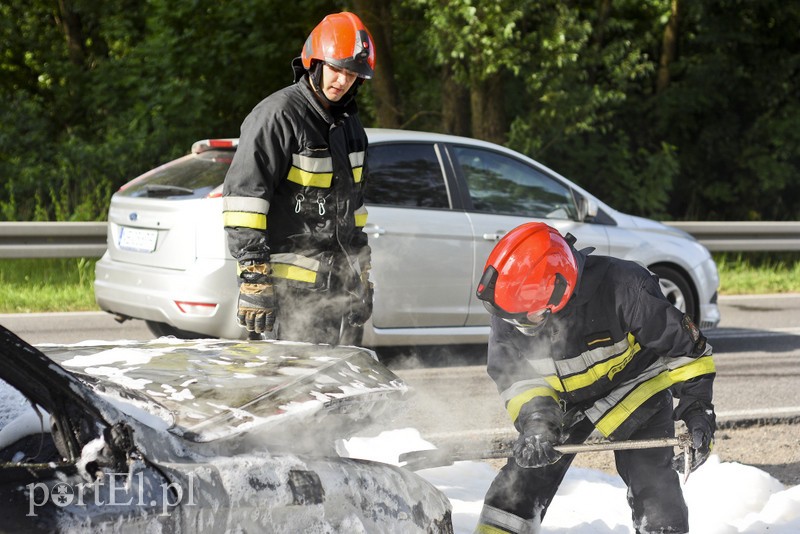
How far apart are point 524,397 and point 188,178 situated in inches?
147

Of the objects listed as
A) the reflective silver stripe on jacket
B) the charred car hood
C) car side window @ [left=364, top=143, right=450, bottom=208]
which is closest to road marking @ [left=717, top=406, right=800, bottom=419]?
car side window @ [left=364, top=143, right=450, bottom=208]

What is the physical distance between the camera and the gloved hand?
409cm

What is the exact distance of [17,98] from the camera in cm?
1614

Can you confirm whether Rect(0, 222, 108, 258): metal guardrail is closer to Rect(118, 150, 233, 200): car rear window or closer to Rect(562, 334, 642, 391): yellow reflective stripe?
Rect(118, 150, 233, 200): car rear window

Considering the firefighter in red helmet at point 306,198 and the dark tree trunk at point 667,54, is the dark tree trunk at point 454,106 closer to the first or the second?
the dark tree trunk at point 667,54

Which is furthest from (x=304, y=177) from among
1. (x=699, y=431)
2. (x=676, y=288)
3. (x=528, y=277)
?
(x=676, y=288)

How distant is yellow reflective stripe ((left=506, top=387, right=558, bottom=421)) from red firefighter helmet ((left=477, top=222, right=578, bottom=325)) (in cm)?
23

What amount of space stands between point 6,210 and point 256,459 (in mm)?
10910

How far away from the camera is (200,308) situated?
6258 millimetres

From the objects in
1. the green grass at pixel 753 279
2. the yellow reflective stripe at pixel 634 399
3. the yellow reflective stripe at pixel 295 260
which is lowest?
the green grass at pixel 753 279

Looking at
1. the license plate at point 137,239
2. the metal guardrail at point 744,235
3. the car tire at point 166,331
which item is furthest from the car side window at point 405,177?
the metal guardrail at point 744,235

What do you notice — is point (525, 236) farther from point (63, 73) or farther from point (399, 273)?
point (63, 73)

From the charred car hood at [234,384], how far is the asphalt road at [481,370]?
197 cm

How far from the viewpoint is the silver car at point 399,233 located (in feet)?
20.6
